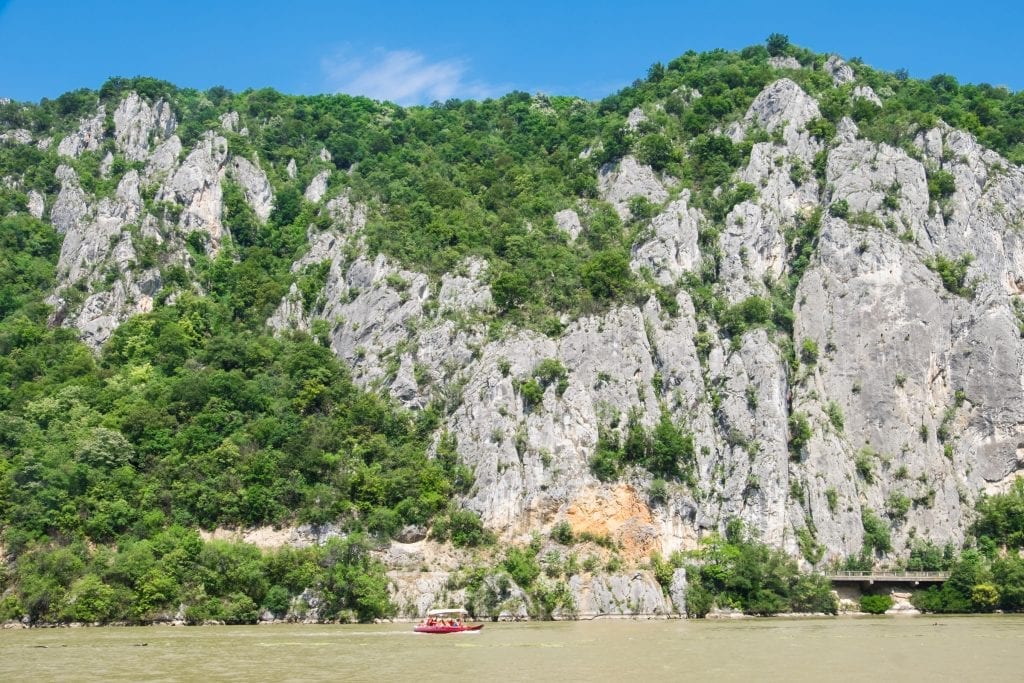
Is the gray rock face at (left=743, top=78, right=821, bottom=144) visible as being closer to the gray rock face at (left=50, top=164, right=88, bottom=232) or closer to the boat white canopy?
the boat white canopy

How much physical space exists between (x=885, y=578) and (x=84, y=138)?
11010 cm

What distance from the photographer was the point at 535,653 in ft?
159

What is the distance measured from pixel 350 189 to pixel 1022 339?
241ft

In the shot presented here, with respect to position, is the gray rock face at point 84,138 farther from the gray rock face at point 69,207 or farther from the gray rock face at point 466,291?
the gray rock face at point 466,291

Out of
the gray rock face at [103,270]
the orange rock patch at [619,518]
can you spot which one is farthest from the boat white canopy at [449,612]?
the gray rock face at [103,270]

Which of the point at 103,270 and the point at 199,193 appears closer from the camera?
the point at 103,270

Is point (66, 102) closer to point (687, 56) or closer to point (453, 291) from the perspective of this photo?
point (453, 291)

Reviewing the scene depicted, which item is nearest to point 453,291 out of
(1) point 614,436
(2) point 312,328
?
(2) point 312,328

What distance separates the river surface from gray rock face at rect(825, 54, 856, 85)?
82.8 meters

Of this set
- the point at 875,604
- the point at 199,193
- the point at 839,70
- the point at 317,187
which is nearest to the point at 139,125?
the point at 199,193

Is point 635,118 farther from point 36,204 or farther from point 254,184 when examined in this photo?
point 36,204

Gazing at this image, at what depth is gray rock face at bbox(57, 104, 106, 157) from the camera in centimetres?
12950

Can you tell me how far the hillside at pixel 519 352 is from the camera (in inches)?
2982

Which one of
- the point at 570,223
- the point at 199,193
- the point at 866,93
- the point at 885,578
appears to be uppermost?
the point at 866,93
